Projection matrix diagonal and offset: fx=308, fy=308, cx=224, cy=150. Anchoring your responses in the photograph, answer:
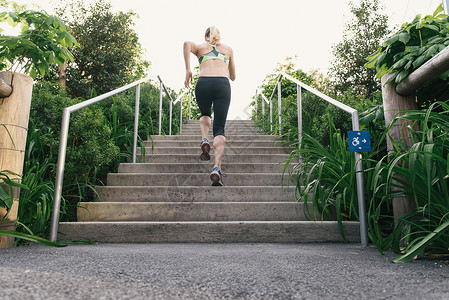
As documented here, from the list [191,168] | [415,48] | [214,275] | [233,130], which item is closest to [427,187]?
[415,48]

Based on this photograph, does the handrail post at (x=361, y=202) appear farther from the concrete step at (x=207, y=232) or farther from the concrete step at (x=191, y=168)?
the concrete step at (x=191, y=168)

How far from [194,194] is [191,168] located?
0.56 meters

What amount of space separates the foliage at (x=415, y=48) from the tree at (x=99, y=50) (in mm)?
8652

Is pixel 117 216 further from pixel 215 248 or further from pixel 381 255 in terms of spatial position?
pixel 381 255

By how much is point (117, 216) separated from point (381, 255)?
1.68m

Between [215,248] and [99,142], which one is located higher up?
[99,142]

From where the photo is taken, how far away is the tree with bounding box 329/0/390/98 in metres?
10.3

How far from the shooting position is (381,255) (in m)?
1.44

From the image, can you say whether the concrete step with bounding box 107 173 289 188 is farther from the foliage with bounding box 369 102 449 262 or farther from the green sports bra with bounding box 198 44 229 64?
the foliage with bounding box 369 102 449 262

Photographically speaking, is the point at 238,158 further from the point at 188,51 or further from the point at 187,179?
the point at 188,51

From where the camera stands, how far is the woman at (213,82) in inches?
107

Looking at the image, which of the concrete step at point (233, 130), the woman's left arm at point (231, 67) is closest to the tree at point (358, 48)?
the concrete step at point (233, 130)

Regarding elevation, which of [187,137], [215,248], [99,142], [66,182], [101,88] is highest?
[101,88]

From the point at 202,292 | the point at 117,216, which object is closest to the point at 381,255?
the point at 202,292
